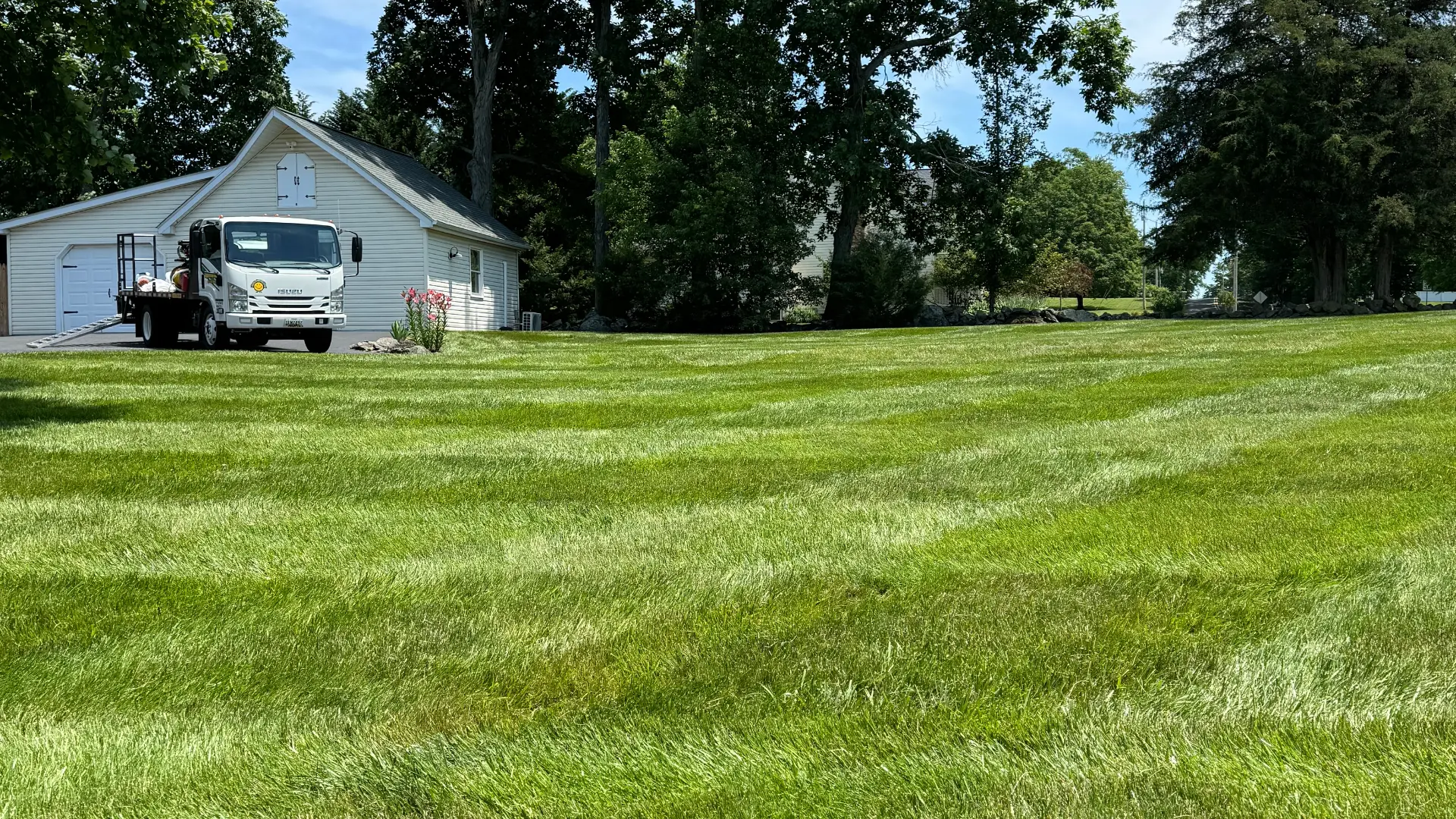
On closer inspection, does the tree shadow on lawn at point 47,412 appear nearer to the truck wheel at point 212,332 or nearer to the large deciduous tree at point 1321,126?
the truck wheel at point 212,332

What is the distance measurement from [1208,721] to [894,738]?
2.33 feet

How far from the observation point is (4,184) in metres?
37.6

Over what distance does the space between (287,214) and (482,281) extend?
18.3 ft

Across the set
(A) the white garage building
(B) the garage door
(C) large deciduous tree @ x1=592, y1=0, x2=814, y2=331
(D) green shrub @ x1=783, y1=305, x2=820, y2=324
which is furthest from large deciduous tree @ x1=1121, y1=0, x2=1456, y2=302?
(B) the garage door

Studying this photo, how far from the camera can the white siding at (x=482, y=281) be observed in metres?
28.8

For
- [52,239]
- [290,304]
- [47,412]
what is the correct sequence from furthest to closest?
[52,239], [290,304], [47,412]

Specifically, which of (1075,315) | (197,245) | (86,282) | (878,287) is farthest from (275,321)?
(1075,315)

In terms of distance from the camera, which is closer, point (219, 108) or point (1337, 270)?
point (1337, 270)

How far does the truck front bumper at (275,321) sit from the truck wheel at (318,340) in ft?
1.20

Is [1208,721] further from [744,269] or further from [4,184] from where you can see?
[4,184]

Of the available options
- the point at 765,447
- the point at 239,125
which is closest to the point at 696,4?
the point at 239,125

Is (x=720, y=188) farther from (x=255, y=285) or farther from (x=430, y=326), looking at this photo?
(x=255, y=285)

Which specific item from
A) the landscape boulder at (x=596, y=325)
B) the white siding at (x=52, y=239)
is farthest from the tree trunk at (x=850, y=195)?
the white siding at (x=52, y=239)

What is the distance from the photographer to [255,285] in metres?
18.3
